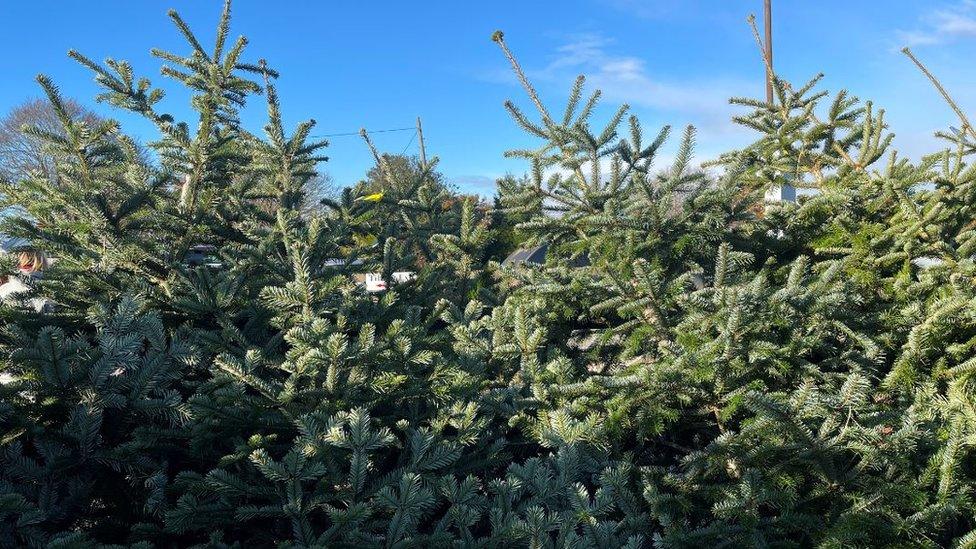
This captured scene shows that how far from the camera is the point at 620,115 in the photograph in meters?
3.79

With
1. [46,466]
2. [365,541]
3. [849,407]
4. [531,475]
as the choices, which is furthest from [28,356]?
[849,407]

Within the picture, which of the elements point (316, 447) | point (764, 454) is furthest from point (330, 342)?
point (764, 454)

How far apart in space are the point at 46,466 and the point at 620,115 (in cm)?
321

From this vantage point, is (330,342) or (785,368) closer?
(330,342)

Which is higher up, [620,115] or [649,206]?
[620,115]

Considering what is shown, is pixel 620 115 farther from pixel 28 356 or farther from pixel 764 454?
pixel 28 356

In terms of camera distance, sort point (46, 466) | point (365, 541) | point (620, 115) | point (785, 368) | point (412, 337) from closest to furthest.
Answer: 1. point (365, 541)
2. point (46, 466)
3. point (785, 368)
4. point (412, 337)
5. point (620, 115)

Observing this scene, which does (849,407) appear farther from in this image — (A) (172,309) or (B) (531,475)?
(A) (172,309)

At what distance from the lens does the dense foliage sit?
2.04m

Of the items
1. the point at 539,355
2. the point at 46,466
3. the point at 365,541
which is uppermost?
the point at 539,355

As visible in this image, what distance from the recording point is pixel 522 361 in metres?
2.85

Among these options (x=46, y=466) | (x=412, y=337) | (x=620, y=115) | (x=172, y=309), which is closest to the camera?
(x=46, y=466)

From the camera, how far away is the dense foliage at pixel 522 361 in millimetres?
2045

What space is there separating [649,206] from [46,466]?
272cm
